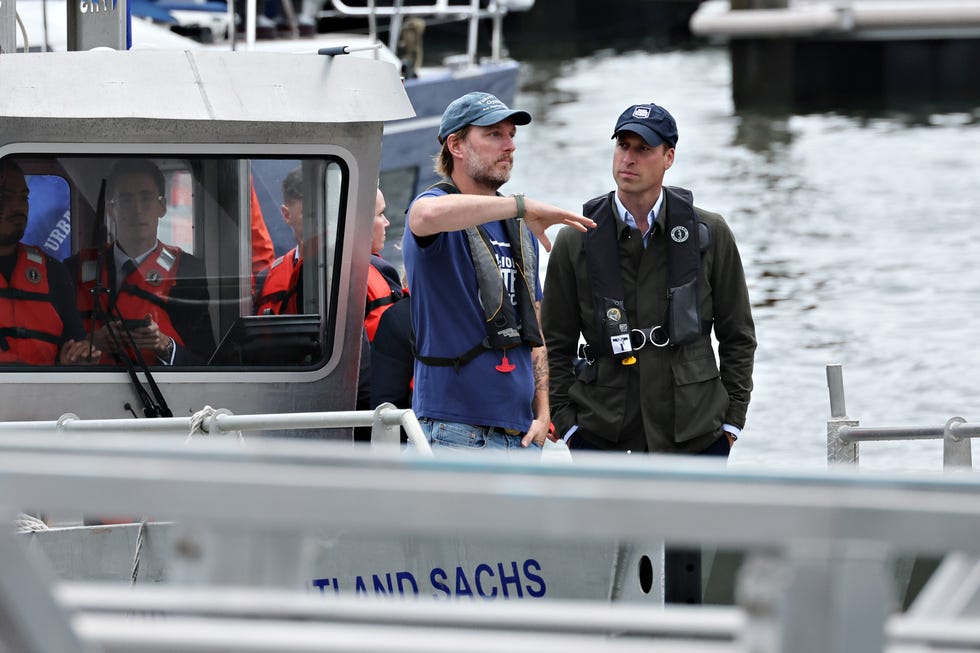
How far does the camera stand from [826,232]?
1944 cm

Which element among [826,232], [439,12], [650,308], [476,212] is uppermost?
[476,212]

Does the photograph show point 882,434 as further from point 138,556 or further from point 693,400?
point 138,556

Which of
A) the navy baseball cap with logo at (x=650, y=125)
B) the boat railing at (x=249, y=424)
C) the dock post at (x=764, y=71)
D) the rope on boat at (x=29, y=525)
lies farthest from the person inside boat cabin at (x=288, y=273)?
the dock post at (x=764, y=71)

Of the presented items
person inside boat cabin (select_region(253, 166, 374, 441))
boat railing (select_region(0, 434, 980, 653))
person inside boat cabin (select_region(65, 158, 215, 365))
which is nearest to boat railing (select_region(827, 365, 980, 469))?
person inside boat cabin (select_region(253, 166, 374, 441))

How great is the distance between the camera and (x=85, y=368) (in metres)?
5.36

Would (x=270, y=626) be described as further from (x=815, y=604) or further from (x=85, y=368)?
(x=85, y=368)

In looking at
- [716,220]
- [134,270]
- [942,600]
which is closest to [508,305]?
[716,220]

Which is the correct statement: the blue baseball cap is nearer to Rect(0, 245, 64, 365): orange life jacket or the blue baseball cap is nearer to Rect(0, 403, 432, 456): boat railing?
Rect(0, 403, 432, 456): boat railing

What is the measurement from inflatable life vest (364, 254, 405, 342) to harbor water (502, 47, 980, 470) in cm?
221

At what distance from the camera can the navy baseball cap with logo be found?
464cm

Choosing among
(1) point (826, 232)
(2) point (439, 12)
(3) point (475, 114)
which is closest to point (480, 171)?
(3) point (475, 114)

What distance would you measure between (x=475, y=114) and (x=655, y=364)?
0.94m

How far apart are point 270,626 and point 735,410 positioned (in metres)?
3.27

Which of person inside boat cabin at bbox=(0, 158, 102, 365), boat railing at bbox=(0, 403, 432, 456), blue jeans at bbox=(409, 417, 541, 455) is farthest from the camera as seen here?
person inside boat cabin at bbox=(0, 158, 102, 365)
